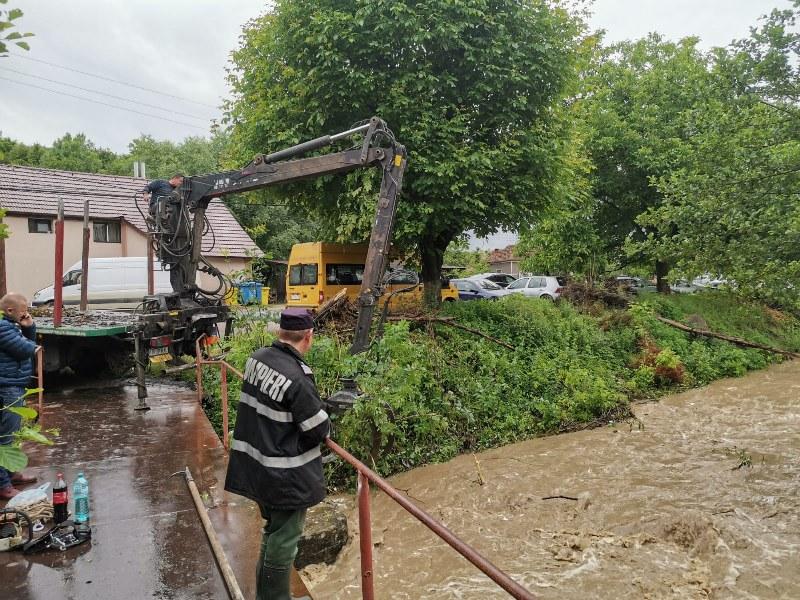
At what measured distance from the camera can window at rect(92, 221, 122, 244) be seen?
71.6ft

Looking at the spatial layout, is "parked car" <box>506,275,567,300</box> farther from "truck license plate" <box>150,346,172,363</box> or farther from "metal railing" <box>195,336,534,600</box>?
"metal railing" <box>195,336,534,600</box>

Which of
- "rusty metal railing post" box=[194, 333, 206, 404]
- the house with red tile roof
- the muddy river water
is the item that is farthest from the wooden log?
the house with red tile roof

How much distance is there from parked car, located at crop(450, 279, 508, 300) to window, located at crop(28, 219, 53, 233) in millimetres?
15759

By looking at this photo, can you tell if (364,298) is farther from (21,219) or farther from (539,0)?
(21,219)

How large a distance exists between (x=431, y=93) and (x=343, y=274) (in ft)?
21.2

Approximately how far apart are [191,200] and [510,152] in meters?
5.89

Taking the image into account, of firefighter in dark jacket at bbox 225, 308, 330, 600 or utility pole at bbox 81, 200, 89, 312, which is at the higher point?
utility pole at bbox 81, 200, 89, 312

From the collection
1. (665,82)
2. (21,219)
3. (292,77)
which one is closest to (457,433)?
(292,77)

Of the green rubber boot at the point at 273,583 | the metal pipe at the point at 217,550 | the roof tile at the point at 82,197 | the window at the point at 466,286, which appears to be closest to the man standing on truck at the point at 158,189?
the metal pipe at the point at 217,550

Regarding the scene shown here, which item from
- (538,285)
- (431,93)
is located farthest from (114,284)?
(538,285)

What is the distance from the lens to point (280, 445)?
9.68 feet

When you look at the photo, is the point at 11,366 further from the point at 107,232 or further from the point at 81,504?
the point at 107,232

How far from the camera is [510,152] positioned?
34.9 feet

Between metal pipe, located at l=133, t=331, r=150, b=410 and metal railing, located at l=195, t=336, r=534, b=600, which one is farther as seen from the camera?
metal pipe, located at l=133, t=331, r=150, b=410
